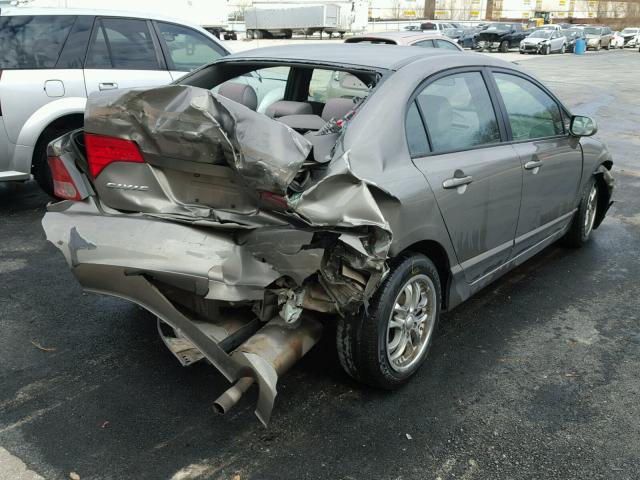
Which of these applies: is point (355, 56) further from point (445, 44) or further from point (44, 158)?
point (445, 44)

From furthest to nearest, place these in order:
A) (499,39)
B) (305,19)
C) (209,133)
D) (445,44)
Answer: (305,19) → (499,39) → (445,44) → (209,133)

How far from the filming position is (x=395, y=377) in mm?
3246

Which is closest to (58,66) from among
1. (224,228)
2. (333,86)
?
(333,86)

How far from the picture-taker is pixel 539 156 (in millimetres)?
4223

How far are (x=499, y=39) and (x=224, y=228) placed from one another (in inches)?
1636

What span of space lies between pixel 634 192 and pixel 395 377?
5678 millimetres

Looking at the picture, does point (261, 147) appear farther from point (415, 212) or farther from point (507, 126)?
point (507, 126)

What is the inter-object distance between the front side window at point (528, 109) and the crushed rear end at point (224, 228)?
1639 mm

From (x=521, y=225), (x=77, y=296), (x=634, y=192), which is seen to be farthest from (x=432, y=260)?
(x=634, y=192)

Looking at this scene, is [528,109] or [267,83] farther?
[267,83]

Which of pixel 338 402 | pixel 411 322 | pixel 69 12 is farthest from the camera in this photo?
pixel 69 12

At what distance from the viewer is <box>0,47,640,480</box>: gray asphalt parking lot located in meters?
2.77

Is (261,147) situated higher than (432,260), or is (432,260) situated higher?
(261,147)

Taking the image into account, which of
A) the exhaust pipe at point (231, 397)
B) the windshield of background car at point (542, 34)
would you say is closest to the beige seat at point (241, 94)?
the exhaust pipe at point (231, 397)
